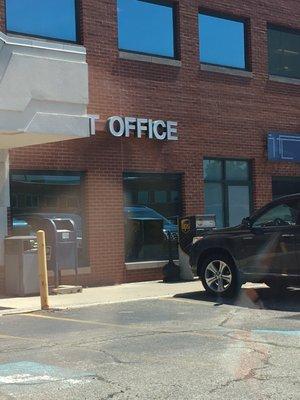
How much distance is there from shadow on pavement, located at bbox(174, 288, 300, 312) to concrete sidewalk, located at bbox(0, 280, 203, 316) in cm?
71

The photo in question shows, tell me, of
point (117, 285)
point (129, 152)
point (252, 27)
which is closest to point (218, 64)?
point (252, 27)

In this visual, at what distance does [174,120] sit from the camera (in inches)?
601

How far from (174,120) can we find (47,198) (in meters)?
3.84

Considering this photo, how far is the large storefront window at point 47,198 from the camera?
1288 centimetres

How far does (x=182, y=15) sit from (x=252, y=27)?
2.40m

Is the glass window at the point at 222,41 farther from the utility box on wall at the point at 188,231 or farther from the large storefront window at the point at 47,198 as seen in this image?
the large storefront window at the point at 47,198

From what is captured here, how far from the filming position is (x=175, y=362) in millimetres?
6504

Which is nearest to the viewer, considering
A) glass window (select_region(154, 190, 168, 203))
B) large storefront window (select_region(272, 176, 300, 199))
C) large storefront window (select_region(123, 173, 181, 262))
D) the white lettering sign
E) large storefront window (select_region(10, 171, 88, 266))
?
large storefront window (select_region(10, 171, 88, 266))

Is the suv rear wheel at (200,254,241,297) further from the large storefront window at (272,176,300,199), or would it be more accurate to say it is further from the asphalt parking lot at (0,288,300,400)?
the large storefront window at (272,176,300,199)

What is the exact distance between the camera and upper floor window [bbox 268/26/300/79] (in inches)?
697

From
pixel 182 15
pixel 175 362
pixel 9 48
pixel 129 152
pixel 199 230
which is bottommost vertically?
pixel 175 362

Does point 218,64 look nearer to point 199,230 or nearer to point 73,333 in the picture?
point 199,230

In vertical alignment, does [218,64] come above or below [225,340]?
above

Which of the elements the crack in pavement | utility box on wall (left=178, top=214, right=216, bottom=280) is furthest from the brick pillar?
the crack in pavement
